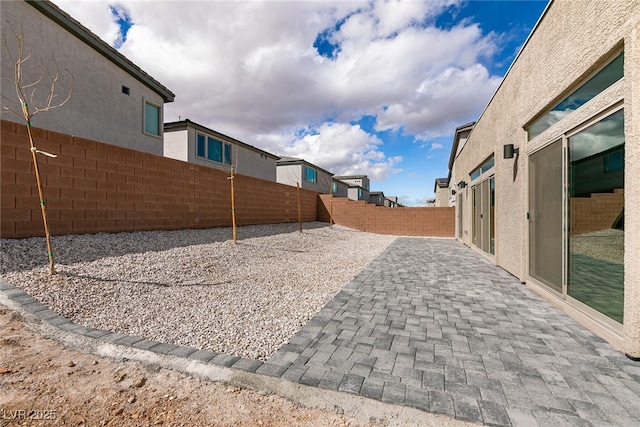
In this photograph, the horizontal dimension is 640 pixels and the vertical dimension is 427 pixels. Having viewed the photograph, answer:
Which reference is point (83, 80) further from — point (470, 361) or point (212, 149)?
point (470, 361)

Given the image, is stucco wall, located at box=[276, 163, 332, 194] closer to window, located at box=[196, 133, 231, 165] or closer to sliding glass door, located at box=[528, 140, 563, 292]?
window, located at box=[196, 133, 231, 165]

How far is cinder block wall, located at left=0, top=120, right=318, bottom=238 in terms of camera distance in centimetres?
523

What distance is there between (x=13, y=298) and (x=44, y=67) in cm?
866

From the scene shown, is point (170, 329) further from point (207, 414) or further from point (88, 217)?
point (88, 217)

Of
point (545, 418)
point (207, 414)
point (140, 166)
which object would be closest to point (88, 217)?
point (140, 166)

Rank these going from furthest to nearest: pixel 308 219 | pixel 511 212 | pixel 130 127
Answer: pixel 308 219 < pixel 130 127 < pixel 511 212

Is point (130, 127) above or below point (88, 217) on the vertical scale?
above

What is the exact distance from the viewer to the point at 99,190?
6672mm

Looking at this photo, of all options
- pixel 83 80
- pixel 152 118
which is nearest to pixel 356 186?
pixel 152 118

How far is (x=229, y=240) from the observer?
8.72 meters

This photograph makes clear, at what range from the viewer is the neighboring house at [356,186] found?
37.4 metres

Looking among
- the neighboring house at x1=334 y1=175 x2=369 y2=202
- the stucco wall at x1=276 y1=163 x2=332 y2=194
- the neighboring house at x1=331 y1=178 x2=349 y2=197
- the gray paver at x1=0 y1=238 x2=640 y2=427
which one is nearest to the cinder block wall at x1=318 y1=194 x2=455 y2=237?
the stucco wall at x1=276 y1=163 x2=332 y2=194

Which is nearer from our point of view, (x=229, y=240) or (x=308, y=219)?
(x=229, y=240)

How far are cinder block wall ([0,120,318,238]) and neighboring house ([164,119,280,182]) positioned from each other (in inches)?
140
